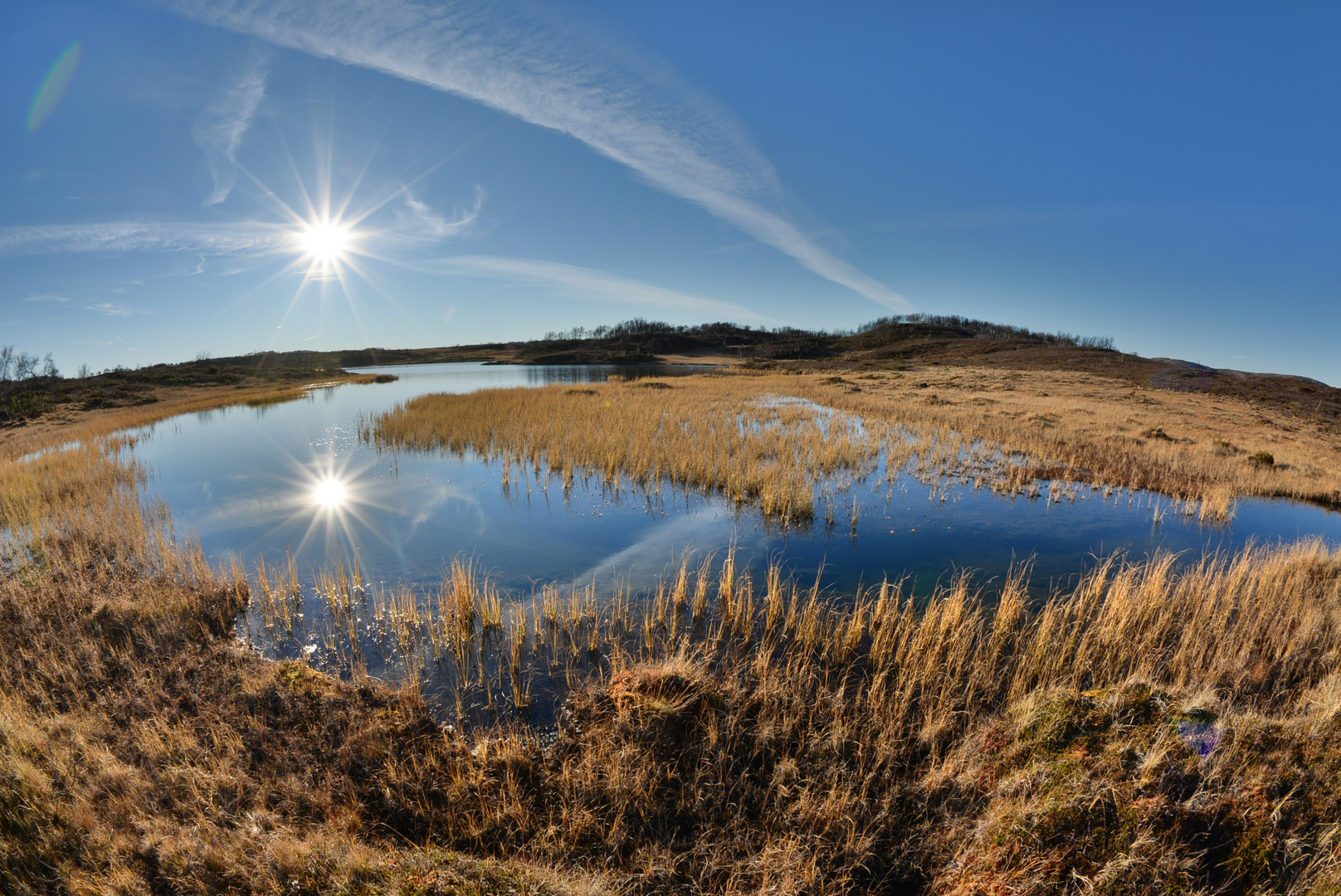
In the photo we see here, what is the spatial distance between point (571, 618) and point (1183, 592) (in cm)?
885

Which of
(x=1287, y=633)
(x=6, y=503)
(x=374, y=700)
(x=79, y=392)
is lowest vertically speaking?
(x=374, y=700)

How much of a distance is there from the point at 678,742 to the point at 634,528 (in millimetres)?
6703

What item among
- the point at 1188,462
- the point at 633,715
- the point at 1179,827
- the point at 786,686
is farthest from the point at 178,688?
the point at 1188,462

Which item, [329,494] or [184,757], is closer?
[184,757]

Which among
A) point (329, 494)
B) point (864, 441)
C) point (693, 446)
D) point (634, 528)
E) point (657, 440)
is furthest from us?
point (864, 441)

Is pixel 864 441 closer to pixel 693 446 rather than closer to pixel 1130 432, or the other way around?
pixel 693 446

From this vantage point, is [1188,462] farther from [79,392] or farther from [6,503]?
[79,392]

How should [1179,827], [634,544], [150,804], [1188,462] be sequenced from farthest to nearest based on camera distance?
[1188,462]
[634,544]
[150,804]
[1179,827]

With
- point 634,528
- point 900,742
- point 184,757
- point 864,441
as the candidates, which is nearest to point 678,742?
point 900,742

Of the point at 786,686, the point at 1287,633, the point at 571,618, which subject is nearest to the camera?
the point at 786,686

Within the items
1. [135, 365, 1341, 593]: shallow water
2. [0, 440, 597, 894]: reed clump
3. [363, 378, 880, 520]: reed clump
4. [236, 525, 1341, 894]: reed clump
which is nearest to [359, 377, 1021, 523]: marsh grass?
[363, 378, 880, 520]: reed clump

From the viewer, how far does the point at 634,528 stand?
36.4 ft

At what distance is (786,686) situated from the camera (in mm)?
5125

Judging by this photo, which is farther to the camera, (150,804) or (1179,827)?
(150,804)
